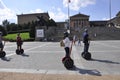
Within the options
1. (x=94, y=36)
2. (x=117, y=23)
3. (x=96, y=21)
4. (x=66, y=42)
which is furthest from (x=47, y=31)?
(x=96, y=21)

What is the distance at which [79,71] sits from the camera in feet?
38.2

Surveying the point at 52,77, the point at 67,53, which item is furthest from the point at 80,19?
the point at 52,77

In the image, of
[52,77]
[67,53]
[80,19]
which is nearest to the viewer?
[52,77]

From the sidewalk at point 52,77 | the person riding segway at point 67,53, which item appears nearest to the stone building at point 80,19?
the person riding segway at point 67,53

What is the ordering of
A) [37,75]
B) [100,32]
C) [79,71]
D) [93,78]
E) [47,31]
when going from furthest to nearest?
1. [100,32]
2. [47,31]
3. [79,71]
4. [37,75]
5. [93,78]

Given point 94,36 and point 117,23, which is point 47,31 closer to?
point 94,36

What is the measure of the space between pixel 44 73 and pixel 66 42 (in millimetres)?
2302

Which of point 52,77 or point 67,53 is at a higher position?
point 67,53

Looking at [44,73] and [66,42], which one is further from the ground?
[66,42]

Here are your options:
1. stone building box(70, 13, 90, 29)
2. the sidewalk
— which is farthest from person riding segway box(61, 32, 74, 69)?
stone building box(70, 13, 90, 29)

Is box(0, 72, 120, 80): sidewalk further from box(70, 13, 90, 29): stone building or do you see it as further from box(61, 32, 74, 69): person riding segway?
box(70, 13, 90, 29): stone building

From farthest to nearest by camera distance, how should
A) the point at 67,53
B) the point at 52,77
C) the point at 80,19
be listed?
the point at 80,19, the point at 67,53, the point at 52,77

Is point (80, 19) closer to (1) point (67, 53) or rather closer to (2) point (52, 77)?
(1) point (67, 53)

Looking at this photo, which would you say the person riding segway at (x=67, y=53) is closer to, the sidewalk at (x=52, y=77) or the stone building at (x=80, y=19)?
the sidewalk at (x=52, y=77)
